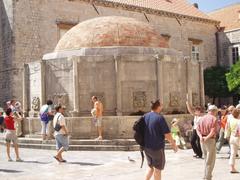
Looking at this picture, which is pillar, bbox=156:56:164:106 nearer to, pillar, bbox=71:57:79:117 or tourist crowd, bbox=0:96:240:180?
tourist crowd, bbox=0:96:240:180

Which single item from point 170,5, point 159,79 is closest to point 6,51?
point 159,79

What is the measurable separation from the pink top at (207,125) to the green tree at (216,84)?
29.2m

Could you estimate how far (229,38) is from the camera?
39375 mm

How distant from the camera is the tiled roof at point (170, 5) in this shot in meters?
33.9

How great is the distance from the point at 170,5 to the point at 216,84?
26.7ft

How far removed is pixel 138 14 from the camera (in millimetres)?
33531

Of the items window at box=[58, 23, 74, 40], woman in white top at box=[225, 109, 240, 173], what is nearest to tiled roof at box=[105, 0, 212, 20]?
window at box=[58, 23, 74, 40]

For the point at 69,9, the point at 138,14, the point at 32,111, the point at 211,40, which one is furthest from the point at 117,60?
the point at 211,40

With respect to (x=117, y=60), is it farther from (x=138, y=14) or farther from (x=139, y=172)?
(x=138, y=14)

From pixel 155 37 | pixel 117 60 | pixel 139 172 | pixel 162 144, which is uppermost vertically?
pixel 155 37

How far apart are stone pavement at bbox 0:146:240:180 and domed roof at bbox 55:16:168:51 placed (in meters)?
4.45

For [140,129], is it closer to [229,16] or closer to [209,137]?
[209,137]

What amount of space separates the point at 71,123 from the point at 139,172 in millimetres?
5106

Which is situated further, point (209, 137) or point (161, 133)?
point (209, 137)
